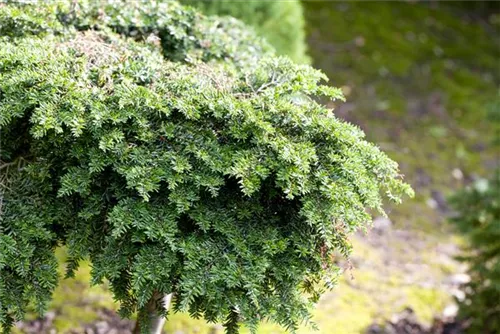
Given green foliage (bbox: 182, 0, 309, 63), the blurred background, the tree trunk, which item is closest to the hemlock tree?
the tree trunk

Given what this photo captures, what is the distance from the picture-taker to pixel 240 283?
6.78 ft

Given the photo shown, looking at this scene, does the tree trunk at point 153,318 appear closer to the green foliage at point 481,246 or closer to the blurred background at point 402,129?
the blurred background at point 402,129

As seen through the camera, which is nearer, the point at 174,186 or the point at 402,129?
the point at 174,186

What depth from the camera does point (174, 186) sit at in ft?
6.79

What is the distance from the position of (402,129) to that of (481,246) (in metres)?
2.92

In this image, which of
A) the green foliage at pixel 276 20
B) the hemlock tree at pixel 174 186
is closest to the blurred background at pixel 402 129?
the green foliage at pixel 276 20

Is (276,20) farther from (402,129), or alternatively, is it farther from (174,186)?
(402,129)

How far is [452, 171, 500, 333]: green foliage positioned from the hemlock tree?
2.09m

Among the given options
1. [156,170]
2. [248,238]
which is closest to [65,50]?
[156,170]

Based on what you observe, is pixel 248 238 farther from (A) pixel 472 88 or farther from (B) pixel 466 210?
(A) pixel 472 88

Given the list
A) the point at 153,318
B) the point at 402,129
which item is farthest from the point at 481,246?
the point at 402,129

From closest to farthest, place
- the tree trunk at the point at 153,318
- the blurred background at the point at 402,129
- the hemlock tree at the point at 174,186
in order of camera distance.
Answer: the hemlock tree at the point at 174,186 → the tree trunk at the point at 153,318 → the blurred background at the point at 402,129

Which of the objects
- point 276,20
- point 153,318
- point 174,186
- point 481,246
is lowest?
point 153,318

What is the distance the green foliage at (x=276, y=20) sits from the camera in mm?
4301
